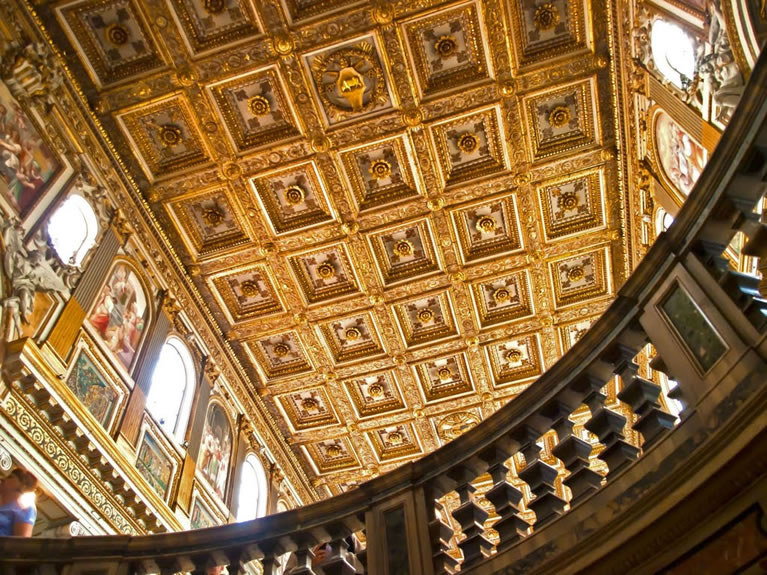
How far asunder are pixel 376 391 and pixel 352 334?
216 cm

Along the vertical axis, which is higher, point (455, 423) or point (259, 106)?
point (259, 106)

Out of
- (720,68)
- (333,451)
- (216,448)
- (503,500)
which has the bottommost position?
(503,500)

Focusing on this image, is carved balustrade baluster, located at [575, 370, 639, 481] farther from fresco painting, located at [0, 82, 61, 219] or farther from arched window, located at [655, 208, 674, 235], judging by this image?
arched window, located at [655, 208, 674, 235]

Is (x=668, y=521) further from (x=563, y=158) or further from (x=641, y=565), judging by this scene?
(x=563, y=158)

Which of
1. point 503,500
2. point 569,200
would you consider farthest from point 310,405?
point 503,500

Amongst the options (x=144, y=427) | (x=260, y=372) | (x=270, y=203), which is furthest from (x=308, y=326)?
(x=144, y=427)

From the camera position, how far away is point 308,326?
1582 cm

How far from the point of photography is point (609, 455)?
413 cm

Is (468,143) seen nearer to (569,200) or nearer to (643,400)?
(569,200)

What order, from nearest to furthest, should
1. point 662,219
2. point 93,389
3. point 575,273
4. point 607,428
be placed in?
point 607,428 < point 93,389 < point 662,219 < point 575,273

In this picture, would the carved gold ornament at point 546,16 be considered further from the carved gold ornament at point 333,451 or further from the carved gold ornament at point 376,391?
the carved gold ornament at point 333,451

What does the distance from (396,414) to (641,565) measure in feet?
48.8

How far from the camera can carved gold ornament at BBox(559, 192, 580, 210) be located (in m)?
14.2

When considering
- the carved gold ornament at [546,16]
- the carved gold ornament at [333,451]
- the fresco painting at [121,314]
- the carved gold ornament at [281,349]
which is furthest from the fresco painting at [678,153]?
the carved gold ornament at [333,451]
